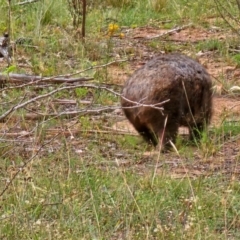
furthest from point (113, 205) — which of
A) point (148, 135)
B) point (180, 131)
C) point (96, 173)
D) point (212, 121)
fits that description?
point (212, 121)

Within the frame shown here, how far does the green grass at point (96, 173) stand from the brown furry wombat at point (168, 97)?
138 millimetres

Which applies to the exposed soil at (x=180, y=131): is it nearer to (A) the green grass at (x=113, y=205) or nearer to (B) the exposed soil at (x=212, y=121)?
(B) the exposed soil at (x=212, y=121)

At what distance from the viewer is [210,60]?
9547mm

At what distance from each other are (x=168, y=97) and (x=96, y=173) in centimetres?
123

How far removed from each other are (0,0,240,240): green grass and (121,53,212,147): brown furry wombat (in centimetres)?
14

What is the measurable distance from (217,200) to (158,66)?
183cm

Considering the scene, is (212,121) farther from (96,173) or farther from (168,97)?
(96,173)

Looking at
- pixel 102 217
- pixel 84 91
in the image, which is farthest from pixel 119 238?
pixel 84 91

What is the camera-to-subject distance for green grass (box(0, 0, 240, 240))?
4.48 m

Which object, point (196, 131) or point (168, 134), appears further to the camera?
point (196, 131)

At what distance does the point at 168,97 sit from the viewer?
6.36 meters

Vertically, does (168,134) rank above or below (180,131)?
above

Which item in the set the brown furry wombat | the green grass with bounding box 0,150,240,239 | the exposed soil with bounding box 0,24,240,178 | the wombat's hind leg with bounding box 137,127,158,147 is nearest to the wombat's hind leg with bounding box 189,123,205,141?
the brown furry wombat

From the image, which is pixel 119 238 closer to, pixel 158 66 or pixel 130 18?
pixel 158 66
